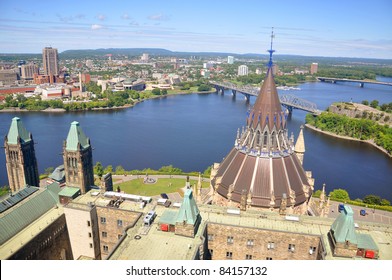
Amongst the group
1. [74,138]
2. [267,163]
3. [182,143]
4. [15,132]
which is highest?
[15,132]

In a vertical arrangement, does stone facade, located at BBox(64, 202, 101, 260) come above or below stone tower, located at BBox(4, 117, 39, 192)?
below

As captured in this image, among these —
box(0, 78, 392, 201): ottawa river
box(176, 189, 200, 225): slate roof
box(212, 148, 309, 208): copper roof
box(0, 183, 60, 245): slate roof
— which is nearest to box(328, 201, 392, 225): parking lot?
box(0, 78, 392, 201): ottawa river

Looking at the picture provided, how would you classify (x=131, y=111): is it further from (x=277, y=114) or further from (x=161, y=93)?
(x=277, y=114)

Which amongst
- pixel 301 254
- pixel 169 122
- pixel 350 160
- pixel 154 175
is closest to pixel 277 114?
pixel 301 254

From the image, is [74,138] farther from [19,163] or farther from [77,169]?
[19,163]

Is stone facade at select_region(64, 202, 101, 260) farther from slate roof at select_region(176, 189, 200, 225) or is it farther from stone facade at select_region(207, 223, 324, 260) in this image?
stone facade at select_region(207, 223, 324, 260)

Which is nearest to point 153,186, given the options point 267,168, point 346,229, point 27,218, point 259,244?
point 27,218

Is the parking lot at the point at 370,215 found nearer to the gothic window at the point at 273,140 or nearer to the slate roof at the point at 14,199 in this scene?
the gothic window at the point at 273,140
